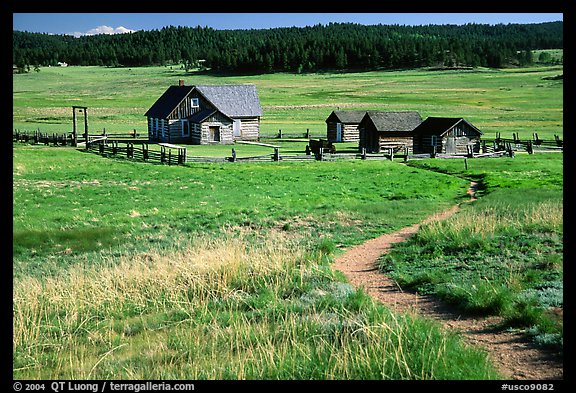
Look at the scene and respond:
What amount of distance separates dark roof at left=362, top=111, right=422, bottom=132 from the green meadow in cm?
1077

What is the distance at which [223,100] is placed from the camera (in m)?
64.1

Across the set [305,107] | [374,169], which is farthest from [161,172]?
[305,107]

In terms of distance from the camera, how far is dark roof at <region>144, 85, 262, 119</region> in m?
61.6

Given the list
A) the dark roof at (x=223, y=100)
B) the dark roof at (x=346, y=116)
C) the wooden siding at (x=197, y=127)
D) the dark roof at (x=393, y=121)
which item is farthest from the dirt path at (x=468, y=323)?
the dark roof at (x=223, y=100)

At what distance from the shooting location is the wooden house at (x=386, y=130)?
51.0 m

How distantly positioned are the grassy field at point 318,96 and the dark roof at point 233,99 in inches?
191

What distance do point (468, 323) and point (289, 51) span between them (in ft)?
482

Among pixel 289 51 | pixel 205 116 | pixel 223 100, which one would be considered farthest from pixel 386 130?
pixel 289 51

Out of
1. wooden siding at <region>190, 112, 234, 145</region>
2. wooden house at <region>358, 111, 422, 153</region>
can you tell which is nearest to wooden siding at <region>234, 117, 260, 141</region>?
wooden siding at <region>190, 112, 234, 145</region>

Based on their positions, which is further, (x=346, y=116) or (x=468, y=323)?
(x=346, y=116)

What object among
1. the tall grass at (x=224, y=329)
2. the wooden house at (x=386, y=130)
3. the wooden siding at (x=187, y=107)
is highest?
the wooden siding at (x=187, y=107)

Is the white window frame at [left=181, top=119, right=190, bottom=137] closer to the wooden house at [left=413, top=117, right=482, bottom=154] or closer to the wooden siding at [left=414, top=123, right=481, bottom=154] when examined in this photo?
the wooden house at [left=413, top=117, right=482, bottom=154]

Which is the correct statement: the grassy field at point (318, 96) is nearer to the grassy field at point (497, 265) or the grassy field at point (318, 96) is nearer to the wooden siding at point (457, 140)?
the wooden siding at point (457, 140)

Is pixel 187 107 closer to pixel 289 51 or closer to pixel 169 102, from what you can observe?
pixel 169 102
